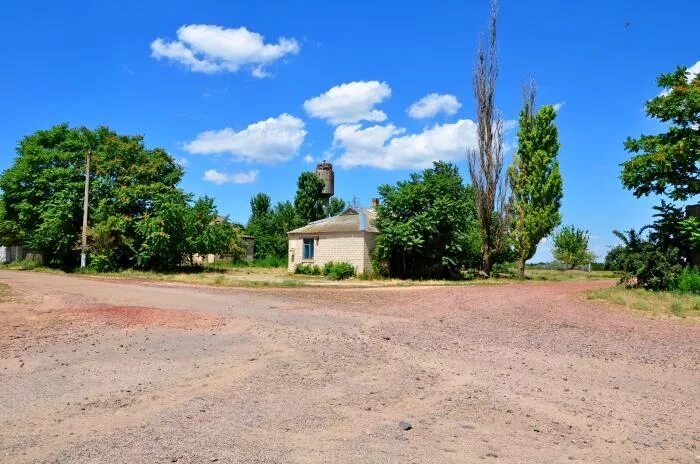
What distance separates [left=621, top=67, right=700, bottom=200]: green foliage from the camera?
701 inches

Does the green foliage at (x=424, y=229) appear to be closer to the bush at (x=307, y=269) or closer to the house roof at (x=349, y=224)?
the house roof at (x=349, y=224)

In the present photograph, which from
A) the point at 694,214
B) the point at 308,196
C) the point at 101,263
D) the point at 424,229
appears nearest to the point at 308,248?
the point at 424,229

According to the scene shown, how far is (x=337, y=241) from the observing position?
107 feet

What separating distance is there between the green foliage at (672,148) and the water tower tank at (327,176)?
1583 inches

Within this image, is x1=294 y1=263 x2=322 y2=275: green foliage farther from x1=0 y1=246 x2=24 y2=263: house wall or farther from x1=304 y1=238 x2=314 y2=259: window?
x1=0 y1=246 x2=24 y2=263: house wall

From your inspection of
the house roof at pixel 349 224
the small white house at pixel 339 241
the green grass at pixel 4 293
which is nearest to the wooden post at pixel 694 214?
the small white house at pixel 339 241

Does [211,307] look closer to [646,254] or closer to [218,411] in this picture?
[218,411]

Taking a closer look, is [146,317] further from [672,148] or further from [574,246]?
[574,246]

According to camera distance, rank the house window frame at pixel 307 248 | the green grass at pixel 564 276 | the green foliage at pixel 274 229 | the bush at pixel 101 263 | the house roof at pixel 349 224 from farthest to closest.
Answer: the green foliage at pixel 274 229
the house window frame at pixel 307 248
the green grass at pixel 564 276
the house roof at pixel 349 224
the bush at pixel 101 263

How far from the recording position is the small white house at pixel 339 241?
3156 cm

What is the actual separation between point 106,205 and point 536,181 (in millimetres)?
26239

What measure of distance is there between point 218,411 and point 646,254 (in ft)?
55.8

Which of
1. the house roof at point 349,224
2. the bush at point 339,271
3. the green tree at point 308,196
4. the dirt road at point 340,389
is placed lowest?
the dirt road at point 340,389

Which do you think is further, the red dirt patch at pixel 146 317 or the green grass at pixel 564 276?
the green grass at pixel 564 276
